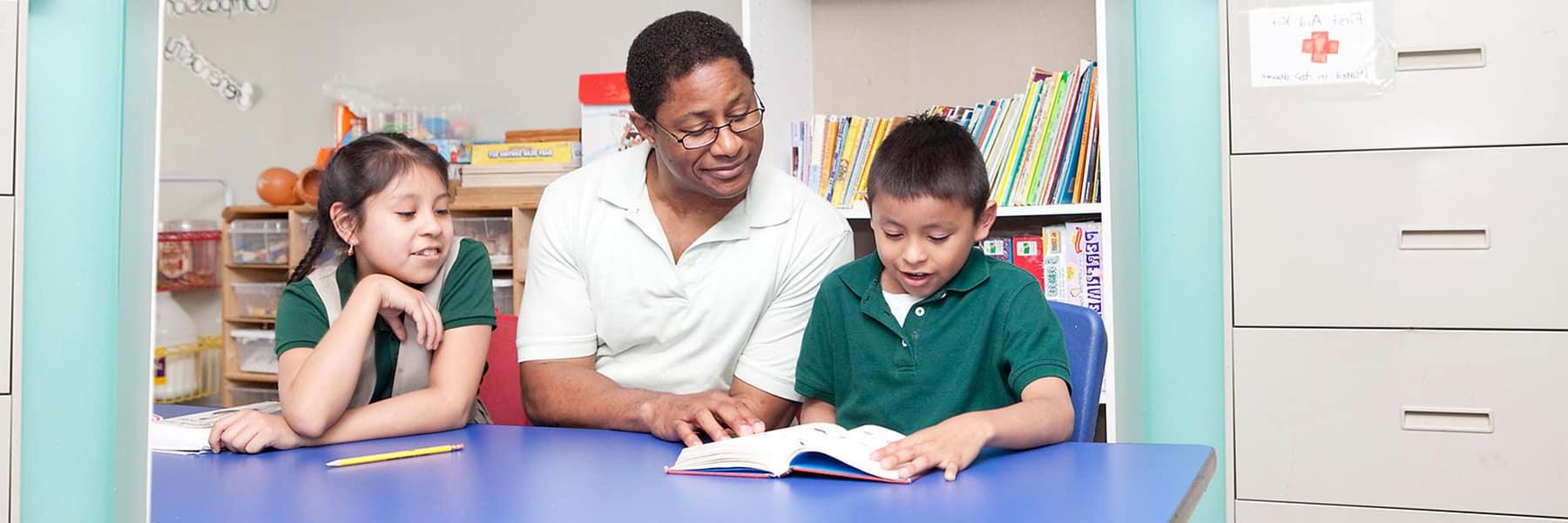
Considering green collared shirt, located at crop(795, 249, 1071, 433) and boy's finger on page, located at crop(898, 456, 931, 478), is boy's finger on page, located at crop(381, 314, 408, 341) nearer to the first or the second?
green collared shirt, located at crop(795, 249, 1071, 433)

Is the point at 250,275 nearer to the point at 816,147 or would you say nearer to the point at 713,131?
the point at 816,147

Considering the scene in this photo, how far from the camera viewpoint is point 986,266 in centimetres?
115

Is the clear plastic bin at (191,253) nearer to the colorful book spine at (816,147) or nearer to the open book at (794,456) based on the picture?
the colorful book spine at (816,147)

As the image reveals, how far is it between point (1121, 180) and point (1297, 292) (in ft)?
1.01

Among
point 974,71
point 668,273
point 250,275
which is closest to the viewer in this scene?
point 668,273

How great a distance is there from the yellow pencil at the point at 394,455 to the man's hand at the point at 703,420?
0.58ft

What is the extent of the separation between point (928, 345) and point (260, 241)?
8.88 ft

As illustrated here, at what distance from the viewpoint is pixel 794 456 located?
33.6 inches

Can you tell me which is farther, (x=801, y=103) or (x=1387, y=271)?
(x=801, y=103)

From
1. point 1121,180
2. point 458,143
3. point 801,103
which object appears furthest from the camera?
point 458,143

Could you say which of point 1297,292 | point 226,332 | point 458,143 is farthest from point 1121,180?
point 226,332

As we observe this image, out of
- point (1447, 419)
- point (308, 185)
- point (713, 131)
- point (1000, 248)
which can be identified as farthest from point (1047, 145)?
point (308, 185)

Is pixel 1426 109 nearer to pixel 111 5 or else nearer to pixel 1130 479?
pixel 1130 479

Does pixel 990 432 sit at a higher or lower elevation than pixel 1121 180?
lower
